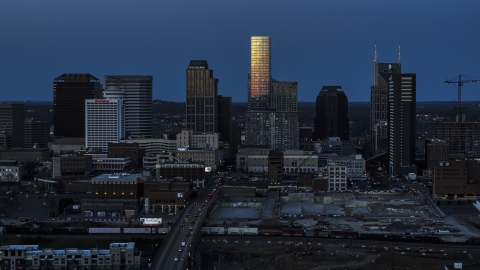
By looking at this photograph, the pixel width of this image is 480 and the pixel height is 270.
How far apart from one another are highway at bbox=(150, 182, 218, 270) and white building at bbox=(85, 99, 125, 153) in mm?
24751

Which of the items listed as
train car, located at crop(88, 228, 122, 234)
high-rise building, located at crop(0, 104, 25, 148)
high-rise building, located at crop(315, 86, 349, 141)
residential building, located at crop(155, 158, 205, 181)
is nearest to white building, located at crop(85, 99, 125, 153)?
high-rise building, located at crop(0, 104, 25, 148)

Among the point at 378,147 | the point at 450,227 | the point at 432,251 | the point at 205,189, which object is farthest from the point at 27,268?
the point at 378,147

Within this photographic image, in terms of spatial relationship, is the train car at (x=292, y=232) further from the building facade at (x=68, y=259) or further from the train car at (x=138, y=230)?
the building facade at (x=68, y=259)

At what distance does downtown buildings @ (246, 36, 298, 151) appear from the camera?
74250 mm

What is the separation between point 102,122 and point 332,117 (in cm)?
3094

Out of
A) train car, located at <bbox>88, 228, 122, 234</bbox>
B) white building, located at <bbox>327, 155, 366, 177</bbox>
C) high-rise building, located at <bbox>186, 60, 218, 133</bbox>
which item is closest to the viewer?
train car, located at <bbox>88, 228, 122, 234</bbox>

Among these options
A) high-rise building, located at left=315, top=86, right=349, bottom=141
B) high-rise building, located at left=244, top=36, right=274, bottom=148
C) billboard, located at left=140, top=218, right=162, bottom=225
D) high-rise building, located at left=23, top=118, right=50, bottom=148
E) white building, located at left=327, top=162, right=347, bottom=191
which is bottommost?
billboard, located at left=140, top=218, right=162, bottom=225

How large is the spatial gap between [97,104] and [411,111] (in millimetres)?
25745

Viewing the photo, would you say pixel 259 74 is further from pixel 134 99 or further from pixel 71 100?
pixel 71 100

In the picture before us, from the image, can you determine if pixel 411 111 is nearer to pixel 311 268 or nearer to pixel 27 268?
pixel 311 268

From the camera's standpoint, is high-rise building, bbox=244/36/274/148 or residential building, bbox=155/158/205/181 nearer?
residential building, bbox=155/158/205/181

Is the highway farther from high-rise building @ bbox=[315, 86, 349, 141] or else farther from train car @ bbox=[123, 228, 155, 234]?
high-rise building @ bbox=[315, 86, 349, 141]

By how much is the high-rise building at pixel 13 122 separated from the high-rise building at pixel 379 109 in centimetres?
3172

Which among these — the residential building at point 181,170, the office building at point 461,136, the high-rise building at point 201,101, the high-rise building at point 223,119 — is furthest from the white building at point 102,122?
the office building at point 461,136
